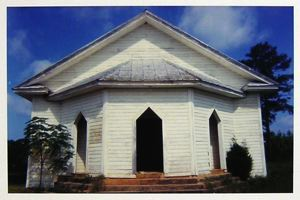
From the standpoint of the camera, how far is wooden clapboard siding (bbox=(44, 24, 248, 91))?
1152 cm

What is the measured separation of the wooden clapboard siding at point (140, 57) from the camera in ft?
37.8

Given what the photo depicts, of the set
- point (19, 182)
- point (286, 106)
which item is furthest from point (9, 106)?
point (286, 106)

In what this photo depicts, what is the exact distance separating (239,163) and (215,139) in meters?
1.07

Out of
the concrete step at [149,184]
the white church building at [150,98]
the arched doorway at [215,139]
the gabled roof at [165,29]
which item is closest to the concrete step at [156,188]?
the concrete step at [149,184]

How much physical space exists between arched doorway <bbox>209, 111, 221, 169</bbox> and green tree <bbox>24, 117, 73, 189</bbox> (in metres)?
4.31

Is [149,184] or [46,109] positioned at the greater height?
[46,109]

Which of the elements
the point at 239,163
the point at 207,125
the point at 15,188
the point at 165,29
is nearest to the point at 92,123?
the point at 15,188

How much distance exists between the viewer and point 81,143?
436 inches

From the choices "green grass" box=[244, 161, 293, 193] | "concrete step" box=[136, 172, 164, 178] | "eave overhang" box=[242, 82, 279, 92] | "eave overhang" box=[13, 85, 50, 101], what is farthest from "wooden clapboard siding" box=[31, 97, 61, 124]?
"green grass" box=[244, 161, 293, 193]

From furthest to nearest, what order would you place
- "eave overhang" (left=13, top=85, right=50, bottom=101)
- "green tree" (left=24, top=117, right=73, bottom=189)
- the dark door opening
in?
the dark door opening, "eave overhang" (left=13, top=85, right=50, bottom=101), "green tree" (left=24, top=117, right=73, bottom=189)

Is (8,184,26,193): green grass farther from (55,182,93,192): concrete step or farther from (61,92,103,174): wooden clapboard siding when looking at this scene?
(61,92,103,174): wooden clapboard siding

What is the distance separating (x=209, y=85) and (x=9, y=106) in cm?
545

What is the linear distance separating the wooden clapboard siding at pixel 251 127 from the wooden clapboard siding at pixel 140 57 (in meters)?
0.63

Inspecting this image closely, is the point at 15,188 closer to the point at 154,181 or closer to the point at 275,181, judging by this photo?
the point at 154,181
